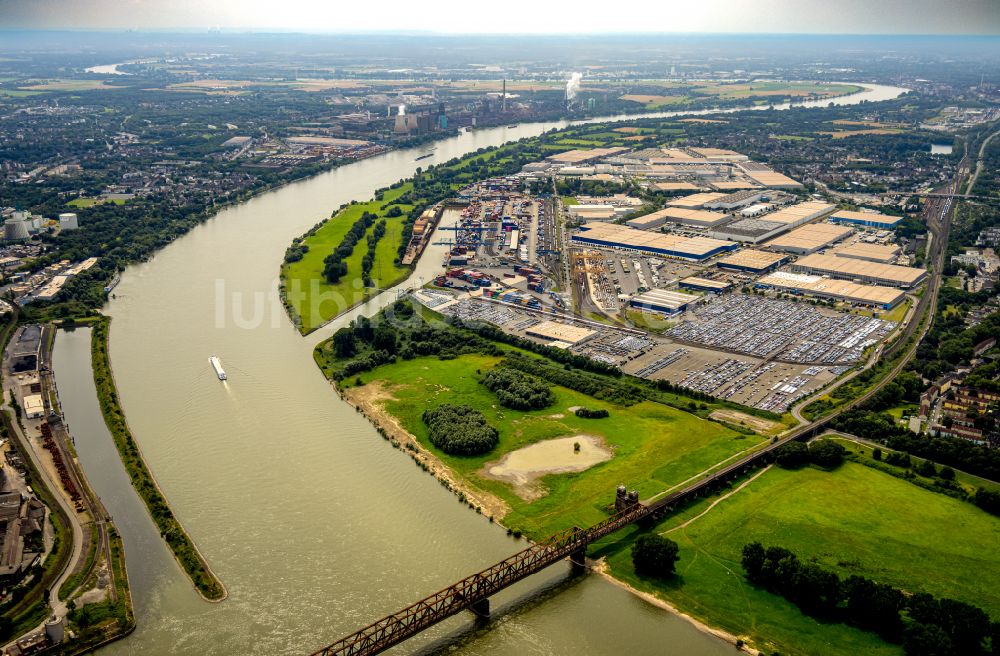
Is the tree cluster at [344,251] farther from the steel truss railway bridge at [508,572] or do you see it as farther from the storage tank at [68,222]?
the steel truss railway bridge at [508,572]

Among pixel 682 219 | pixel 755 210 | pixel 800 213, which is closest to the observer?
pixel 682 219

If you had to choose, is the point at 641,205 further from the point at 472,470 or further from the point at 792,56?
the point at 792,56

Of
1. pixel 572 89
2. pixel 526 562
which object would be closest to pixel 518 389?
pixel 526 562

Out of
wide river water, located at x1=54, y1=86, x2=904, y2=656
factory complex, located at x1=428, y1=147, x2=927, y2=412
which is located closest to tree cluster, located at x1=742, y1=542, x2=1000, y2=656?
wide river water, located at x1=54, y1=86, x2=904, y2=656

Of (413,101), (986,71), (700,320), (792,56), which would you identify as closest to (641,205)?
(700,320)

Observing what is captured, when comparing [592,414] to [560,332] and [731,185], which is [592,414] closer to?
[560,332]

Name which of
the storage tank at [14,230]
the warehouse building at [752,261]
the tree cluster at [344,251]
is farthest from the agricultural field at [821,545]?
the storage tank at [14,230]

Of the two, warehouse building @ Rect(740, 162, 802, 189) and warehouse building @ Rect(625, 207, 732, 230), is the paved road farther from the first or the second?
warehouse building @ Rect(625, 207, 732, 230)
